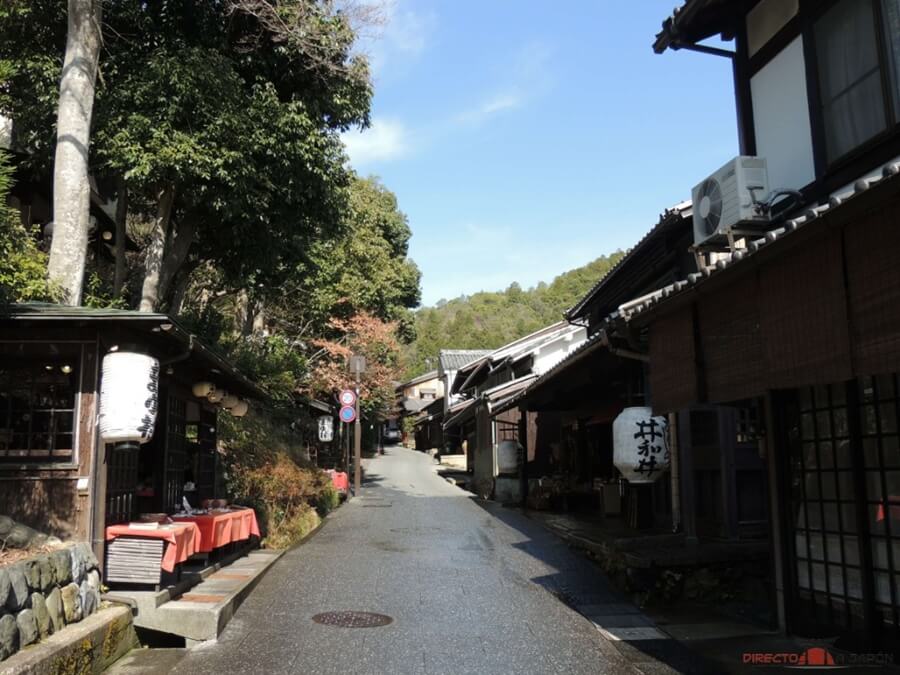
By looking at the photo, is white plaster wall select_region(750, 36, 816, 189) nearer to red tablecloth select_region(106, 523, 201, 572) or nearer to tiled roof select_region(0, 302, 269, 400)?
tiled roof select_region(0, 302, 269, 400)

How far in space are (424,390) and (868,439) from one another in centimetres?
7604

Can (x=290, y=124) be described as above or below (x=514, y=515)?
above

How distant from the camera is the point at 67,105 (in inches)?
463

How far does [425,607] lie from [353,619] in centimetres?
112

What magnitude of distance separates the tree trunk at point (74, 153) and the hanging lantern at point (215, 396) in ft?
9.19

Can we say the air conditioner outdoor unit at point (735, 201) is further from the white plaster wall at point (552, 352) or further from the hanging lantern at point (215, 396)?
the white plaster wall at point (552, 352)

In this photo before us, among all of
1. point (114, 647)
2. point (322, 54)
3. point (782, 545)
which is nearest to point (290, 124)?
point (322, 54)

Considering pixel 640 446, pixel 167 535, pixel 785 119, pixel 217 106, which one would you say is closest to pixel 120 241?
pixel 217 106

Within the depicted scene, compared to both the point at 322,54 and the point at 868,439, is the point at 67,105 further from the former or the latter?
the point at 868,439

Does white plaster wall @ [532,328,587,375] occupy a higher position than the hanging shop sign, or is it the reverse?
white plaster wall @ [532,328,587,375]

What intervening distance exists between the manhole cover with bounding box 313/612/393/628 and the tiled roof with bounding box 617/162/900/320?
4890mm

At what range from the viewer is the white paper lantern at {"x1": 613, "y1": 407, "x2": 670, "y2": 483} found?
424 inches

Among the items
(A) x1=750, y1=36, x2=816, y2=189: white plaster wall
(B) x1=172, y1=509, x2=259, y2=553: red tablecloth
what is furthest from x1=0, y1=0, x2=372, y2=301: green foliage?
(A) x1=750, y1=36, x2=816, y2=189: white plaster wall

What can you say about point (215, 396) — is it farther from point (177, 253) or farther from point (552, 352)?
point (552, 352)
